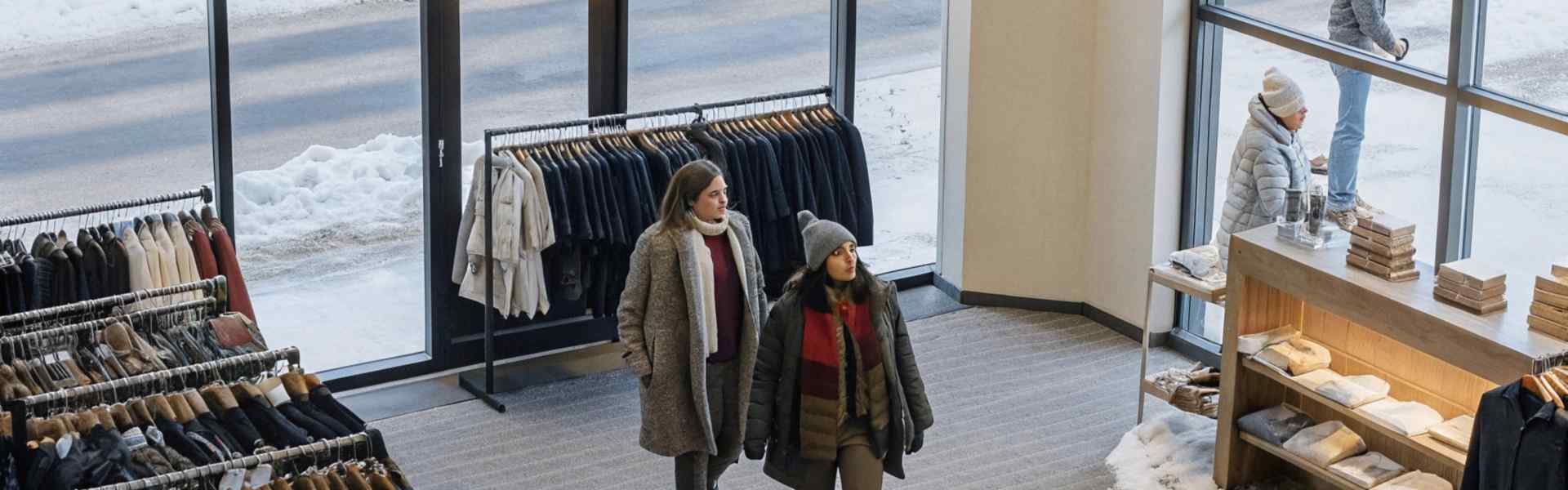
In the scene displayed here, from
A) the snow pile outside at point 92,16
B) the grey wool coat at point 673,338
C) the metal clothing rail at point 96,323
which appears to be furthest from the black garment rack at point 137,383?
the snow pile outside at point 92,16

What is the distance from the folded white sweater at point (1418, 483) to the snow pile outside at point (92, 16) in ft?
14.8

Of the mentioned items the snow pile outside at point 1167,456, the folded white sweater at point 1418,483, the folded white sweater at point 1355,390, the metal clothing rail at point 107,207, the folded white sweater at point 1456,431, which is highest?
the metal clothing rail at point 107,207

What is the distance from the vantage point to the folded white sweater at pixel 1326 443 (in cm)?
670

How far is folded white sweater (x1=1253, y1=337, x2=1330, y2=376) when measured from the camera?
674 cm

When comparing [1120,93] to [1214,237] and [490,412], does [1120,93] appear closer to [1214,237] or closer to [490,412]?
[1214,237]

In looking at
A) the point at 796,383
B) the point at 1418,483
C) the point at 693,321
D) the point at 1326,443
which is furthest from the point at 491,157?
the point at 1418,483

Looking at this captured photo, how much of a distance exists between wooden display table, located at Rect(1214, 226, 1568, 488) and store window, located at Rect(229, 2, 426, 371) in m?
3.42

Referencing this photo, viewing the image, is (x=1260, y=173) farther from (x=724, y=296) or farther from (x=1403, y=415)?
(x=724, y=296)

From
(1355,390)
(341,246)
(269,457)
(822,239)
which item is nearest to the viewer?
(269,457)

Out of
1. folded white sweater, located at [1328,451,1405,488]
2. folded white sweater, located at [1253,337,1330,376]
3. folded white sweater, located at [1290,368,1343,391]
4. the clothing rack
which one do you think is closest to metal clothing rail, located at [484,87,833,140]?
folded white sweater, located at [1253,337,1330,376]

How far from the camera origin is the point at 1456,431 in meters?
6.26

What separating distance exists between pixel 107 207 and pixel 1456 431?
481cm

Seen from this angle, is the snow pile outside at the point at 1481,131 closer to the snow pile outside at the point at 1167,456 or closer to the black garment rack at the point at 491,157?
the snow pile outside at the point at 1167,456

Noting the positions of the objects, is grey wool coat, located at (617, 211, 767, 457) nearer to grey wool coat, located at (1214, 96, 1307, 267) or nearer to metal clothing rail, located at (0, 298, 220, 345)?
metal clothing rail, located at (0, 298, 220, 345)
